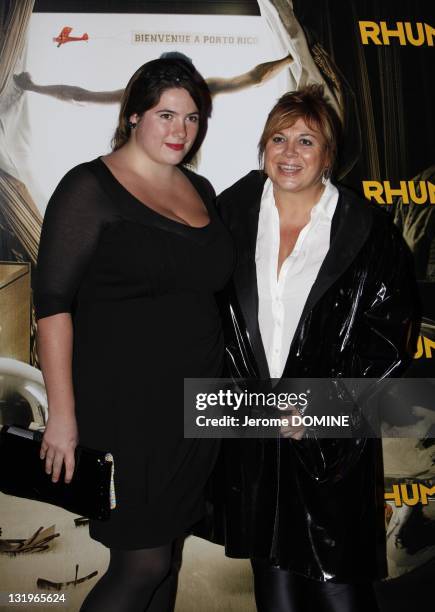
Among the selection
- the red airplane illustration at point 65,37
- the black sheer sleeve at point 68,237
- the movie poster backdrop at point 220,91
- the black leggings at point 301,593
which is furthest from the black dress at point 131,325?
the red airplane illustration at point 65,37

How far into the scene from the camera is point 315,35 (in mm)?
2262

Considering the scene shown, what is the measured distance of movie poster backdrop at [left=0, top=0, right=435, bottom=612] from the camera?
2256 millimetres

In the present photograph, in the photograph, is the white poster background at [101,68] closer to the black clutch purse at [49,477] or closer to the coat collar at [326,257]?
the coat collar at [326,257]

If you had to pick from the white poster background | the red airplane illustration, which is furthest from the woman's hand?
the red airplane illustration

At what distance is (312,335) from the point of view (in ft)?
5.68

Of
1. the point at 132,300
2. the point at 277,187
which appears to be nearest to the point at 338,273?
the point at 277,187

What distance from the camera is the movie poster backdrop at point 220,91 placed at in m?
2.26

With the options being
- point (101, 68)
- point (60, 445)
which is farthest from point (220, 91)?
point (60, 445)

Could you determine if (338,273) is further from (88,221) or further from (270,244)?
(88,221)

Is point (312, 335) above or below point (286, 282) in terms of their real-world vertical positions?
below

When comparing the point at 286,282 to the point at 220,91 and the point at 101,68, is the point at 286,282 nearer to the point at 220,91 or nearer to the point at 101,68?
the point at 220,91

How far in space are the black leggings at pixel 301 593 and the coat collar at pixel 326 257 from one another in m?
0.63

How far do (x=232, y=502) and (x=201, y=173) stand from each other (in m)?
1.17

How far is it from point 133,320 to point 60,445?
347 millimetres
